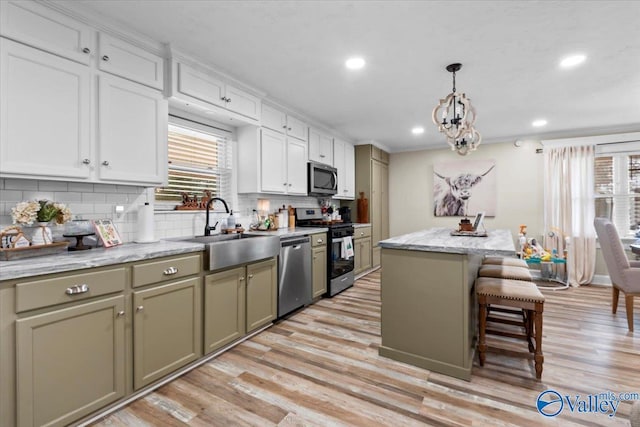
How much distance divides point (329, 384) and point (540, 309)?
1519 mm

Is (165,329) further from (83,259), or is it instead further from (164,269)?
(83,259)

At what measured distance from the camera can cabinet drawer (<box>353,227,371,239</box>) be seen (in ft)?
15.8

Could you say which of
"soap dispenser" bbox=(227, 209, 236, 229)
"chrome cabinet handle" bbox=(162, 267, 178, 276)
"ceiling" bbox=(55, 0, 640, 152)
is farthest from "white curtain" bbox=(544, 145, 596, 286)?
"chrome cabinet handle" bbox=(162, 267, 178, 276)

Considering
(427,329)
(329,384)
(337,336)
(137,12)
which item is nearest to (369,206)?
(337,336)

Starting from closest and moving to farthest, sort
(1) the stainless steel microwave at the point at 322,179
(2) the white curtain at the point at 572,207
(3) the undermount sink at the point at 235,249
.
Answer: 1. (3) the undermount sink at the point at 235,249
2. (1) the stainless steel microwave at the point at 322,179
3. (2) the white curtain at the point at 572,207

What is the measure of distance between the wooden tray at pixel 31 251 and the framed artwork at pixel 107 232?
0.22 metres

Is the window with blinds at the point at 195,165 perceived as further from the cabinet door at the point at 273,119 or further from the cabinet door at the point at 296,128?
the cabinet door at the point at 296,128

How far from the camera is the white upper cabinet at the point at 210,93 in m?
2.47

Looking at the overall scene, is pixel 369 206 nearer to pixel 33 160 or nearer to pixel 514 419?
pixel 514 419

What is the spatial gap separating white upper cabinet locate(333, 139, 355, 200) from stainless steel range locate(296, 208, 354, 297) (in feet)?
2.66

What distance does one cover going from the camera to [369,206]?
18.1ft

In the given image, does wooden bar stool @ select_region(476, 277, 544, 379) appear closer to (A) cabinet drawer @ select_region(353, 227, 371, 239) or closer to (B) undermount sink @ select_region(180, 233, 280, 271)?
(B) undermount sink @ select_region(180, 233, 280, 271)

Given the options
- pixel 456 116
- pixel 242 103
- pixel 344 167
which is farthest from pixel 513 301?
pixel 344 167

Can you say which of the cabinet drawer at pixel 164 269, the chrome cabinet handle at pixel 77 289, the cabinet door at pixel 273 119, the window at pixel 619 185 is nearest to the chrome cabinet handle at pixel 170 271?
the cabinet drawer at pixel 164 269
